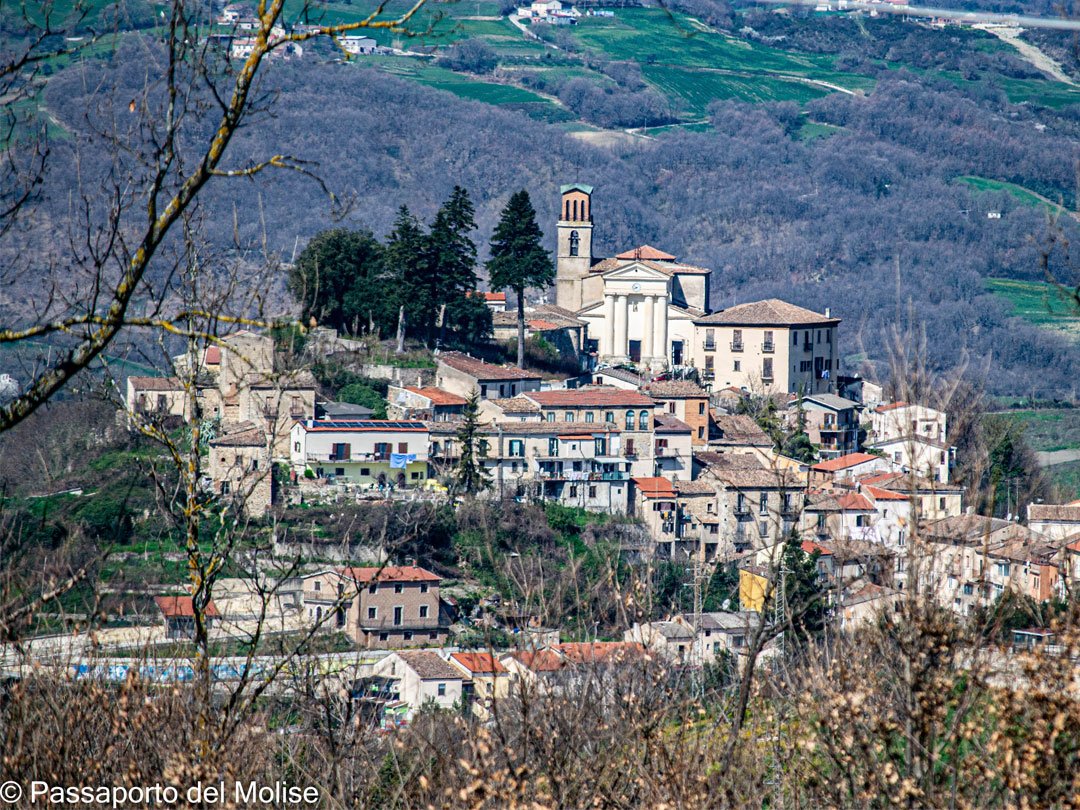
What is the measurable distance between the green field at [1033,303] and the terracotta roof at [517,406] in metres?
47.9

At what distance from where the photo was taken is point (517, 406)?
120ft

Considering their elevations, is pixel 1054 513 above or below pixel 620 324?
below

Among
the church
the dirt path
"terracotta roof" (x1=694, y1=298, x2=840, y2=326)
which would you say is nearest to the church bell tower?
the church

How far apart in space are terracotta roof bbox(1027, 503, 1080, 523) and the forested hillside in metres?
52.9

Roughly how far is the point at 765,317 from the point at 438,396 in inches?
520

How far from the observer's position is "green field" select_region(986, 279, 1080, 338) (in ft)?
273

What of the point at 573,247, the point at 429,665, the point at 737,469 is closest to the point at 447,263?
the point at 737,469

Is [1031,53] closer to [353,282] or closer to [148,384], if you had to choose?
[353,282]

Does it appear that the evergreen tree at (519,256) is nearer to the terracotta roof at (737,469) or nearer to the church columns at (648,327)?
the terracotta roof at (737,469)

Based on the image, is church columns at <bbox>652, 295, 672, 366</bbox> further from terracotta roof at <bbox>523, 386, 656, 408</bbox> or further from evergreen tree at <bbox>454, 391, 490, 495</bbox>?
evergreen tree at <bbox>454, 391, 490, 495</bbox>

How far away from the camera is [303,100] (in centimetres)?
12312

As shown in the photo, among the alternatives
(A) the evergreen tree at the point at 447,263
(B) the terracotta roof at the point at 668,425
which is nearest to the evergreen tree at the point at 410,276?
(A) the evergreen tree at the point at 447,263

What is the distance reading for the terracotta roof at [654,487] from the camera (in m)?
35.4

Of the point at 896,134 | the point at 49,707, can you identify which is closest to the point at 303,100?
the point at 896,134
